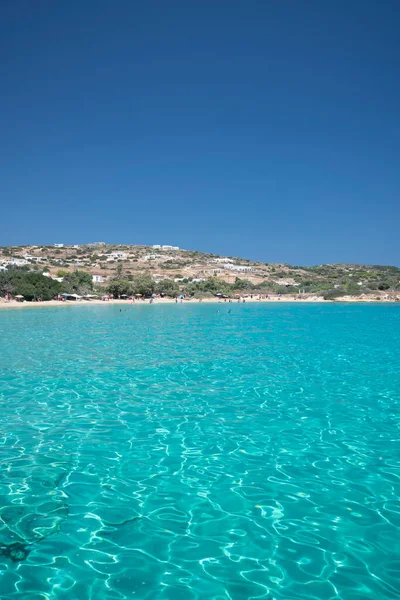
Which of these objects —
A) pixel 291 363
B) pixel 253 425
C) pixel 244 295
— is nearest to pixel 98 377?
pixel 253 425

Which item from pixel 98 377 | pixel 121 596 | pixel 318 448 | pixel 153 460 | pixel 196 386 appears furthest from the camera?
pixel 98 377

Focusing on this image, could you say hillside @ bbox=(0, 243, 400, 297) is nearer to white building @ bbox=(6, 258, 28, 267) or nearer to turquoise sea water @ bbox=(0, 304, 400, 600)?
white building @ bbox=(6, 258, 28, 267)

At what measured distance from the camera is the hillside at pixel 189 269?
96375 mm

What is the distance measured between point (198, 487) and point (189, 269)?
117 metres

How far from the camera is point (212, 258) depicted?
156 meters

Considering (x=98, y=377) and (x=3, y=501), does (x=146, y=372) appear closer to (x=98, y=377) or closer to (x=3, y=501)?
(x=98, y=377)

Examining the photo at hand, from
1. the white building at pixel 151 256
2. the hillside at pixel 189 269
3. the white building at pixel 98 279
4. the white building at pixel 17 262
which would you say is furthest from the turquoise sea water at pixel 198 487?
the white building at pixel 151 256

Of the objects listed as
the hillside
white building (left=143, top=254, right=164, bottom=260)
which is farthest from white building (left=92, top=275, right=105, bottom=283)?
white building (left=143, top=254, right=164, bottom=260)

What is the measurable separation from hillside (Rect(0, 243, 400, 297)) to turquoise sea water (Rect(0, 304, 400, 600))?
69.9m

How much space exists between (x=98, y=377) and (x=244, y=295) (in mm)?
79117

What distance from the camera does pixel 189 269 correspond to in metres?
122

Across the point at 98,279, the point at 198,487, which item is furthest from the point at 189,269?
the point at 198,487

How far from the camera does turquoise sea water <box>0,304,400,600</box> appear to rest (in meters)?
4.07

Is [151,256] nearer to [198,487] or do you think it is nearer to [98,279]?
[98,279]
